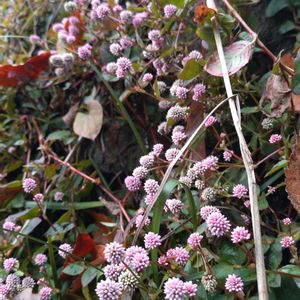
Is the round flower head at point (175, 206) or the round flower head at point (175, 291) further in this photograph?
the round flower head at point (175, 206)

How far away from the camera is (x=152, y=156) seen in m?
0.89

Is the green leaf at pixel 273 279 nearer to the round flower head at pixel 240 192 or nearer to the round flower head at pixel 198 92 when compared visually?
the round flower head at pixel 240 192

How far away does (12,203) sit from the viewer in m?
1.16

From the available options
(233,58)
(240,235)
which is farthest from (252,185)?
(233,58)

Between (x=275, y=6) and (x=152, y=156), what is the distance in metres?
0.56

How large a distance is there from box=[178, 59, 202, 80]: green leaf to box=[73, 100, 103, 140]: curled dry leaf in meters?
0.35

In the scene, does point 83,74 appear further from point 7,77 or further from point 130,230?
point 130,230

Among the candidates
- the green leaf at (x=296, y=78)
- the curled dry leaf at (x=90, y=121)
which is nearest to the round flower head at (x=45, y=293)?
the curled dry leaf at (x=90, y=121)

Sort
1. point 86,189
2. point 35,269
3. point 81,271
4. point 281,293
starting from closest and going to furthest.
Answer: point 281,293 → point 81,271 → point 35,269 → point 86,189

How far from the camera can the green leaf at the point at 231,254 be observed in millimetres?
753

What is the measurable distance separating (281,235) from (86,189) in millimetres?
534

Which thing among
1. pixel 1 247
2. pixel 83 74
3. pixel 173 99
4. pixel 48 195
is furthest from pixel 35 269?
pixel 83 74

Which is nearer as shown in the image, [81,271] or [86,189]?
[81,271]

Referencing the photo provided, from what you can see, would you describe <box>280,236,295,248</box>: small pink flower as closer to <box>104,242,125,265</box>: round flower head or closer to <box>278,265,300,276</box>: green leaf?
<box>278,265,300,276</box>: green leaf
